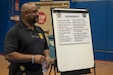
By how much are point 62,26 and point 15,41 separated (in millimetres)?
672

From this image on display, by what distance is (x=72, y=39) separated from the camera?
3.06 metres

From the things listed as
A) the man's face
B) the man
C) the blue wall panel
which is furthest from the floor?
the man's face

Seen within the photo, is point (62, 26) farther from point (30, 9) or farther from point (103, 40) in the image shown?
point (103, 40)

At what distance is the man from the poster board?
0.24 metres

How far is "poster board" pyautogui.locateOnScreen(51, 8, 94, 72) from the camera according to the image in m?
2.93

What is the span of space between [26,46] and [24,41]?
0.20 ft

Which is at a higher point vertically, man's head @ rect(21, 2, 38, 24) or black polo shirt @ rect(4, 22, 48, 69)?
man's head @ rect(21, 2, 38, 24)

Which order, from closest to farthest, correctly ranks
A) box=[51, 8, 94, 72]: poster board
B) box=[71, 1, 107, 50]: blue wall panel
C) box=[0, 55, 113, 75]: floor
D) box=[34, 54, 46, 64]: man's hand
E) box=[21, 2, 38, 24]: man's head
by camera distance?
box=[34, 54, 46, 64]: man's hand
box=[21, 2, 38, 24]: man's head
box=[51, 8, 94, 72]: poster board
box=[0, 55, 113, 75]: floor
box=[71, 1, 107, 50]: blue wall panel

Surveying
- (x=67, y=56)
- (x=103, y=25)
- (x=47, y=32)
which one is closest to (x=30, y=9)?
(x=67, y=56)

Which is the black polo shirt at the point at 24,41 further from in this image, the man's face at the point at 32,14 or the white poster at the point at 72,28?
the white poster at the point at 72,28

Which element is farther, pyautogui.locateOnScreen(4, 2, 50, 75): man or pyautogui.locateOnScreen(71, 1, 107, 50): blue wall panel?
pyautogui.locateOnScreen(71, 1, 107, 50): blue wall panel

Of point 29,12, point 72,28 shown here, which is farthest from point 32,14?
point 72,28

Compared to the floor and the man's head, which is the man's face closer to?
the man's head

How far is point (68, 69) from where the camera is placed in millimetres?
2980
